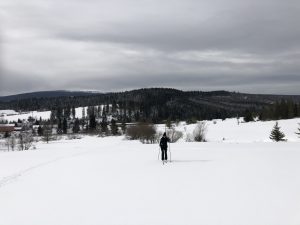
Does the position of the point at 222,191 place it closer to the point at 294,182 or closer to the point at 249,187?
the point at 249,187

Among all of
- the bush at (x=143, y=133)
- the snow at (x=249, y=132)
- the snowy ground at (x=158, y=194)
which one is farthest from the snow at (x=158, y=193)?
the snow at (x=249, y=132)

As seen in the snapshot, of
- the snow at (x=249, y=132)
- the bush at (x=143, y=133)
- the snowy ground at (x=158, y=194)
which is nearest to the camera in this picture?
the snowy ground at (x=158, y=194)

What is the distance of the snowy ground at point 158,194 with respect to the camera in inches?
489

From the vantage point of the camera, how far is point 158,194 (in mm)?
15750

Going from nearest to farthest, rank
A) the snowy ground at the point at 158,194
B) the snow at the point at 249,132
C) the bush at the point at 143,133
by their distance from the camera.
Answer: the snowy ground at the point at 158,194
the bush at the point at 143,133
the snow at the point at 249,132

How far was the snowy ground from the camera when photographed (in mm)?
12422

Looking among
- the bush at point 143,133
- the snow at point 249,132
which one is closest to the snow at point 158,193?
the bush at point 143,133

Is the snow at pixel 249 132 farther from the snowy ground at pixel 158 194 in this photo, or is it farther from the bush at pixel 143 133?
the snowy ground at pixel 158 194

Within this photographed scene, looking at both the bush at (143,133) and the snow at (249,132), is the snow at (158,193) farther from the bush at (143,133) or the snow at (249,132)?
the snow at (249,132)

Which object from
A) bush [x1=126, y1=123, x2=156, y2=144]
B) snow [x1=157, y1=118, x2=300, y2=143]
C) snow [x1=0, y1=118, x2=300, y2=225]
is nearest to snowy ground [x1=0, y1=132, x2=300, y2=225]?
snow [x1=0, y1=118, x2=300, y2=225]

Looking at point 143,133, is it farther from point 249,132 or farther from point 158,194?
point 158,194

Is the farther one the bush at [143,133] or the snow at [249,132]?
the snow at [249,132]

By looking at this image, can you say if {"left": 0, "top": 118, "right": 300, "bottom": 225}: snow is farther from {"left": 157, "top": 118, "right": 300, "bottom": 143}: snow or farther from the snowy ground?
{"left": 157, "top": 118, "right": 300, "bottom": 143}: snow

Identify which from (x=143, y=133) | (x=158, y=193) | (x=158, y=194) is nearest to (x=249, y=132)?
(x=143, y=133)
